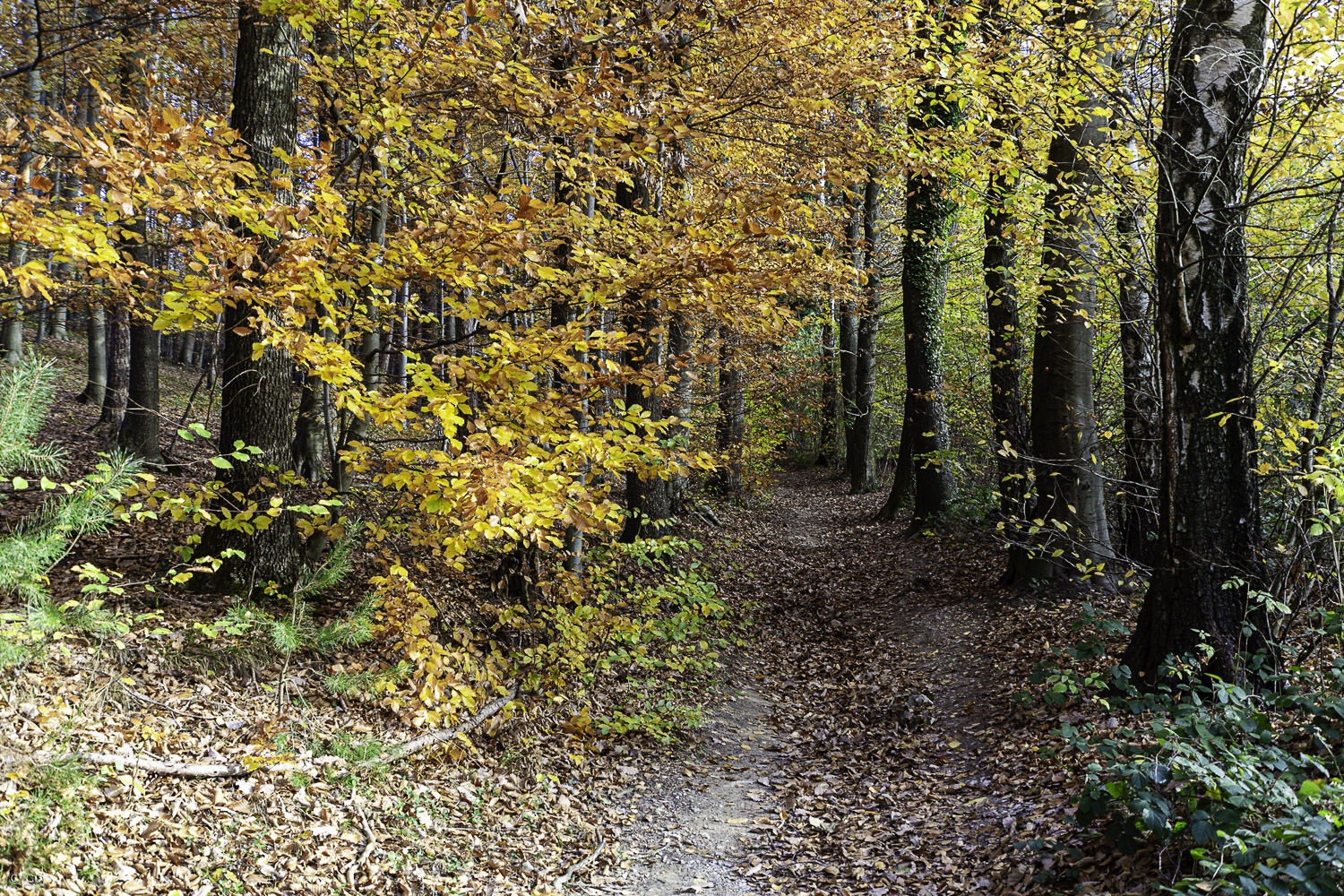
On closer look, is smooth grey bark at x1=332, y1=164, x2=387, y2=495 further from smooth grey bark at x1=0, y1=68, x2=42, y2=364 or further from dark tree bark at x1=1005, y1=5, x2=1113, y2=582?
dark tree bark at x1=1005, y1=5, x2=1113, y2=582

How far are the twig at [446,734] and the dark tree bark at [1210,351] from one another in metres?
4.96

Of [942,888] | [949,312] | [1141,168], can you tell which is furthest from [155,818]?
[949,312]

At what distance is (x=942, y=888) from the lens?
4.39 metres

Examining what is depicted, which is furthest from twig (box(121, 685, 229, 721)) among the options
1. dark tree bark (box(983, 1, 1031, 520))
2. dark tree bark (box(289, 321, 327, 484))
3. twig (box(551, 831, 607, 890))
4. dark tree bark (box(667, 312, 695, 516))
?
dark tree bark (box(983, 1, 1031, 520))

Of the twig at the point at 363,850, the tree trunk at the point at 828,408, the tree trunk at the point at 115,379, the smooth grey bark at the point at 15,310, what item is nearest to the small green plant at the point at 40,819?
the twig at the point at 363,850

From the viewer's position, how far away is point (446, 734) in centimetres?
558

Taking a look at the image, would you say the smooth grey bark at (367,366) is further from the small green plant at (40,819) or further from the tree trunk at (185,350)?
the tree trunk at (185,350)

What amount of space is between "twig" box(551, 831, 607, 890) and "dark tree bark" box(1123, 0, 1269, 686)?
4.06m

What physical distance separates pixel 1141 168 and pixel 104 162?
9257 mm

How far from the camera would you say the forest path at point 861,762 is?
4809 mm

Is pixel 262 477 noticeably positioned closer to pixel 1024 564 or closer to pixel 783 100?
pixel 783 100

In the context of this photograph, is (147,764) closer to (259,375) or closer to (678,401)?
(259,375)

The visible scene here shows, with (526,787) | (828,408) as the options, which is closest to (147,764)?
(526,787)

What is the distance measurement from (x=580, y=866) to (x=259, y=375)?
4.53 meters
